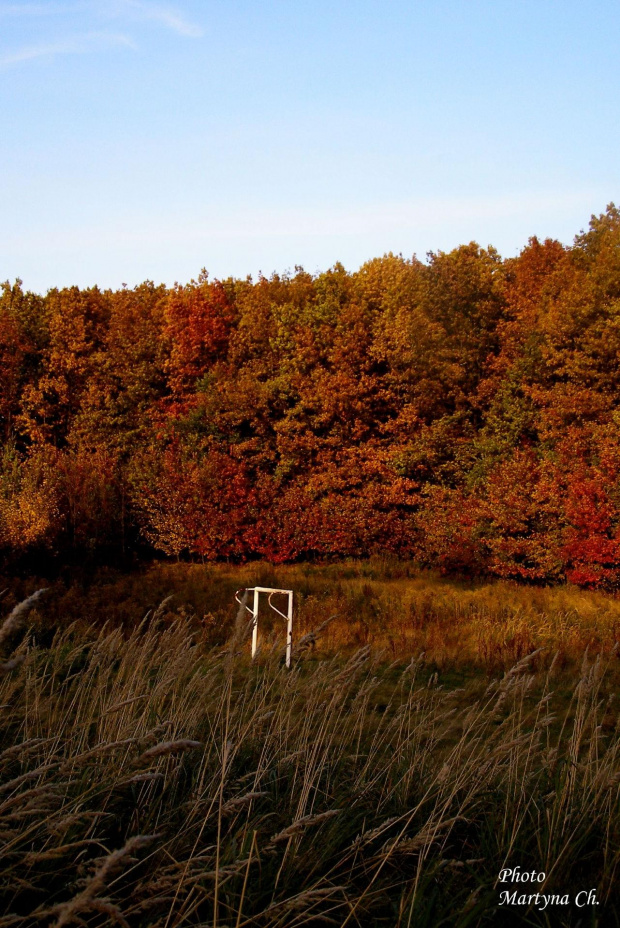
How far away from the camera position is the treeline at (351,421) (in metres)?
21.8

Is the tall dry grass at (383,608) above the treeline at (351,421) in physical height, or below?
below

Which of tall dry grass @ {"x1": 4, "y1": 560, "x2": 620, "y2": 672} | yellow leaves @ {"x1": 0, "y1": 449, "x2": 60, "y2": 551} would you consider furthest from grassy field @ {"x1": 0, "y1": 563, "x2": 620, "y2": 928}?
yellow leaves @ {"x1": 0, "y1": 449, "x2": 60, "y2": 551}

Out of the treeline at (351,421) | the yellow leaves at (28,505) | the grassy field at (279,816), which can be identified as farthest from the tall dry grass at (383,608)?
the grassy field at (279,816)

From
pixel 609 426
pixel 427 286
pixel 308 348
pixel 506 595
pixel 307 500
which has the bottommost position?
pixel 506 595

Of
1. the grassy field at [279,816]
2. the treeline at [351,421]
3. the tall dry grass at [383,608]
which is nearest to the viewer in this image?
the grassy field at [279,816]

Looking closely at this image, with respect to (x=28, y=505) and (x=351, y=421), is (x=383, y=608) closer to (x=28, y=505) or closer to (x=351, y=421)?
(x=351, y=421)

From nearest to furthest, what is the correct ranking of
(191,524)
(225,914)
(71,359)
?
1. (225,914)
2. (191,524)
3. (71,359)

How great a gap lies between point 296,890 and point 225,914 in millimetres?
352

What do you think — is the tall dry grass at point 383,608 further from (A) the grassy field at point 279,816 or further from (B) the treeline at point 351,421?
(A) the grassy field at point 279,816

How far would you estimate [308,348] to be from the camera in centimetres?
2658

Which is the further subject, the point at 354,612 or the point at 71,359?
the point at 71,359

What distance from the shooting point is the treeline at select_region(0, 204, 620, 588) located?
21828 mm

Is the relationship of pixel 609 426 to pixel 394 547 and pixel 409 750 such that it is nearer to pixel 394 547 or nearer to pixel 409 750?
pixel 394 547

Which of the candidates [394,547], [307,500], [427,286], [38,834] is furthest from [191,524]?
[38,834]
